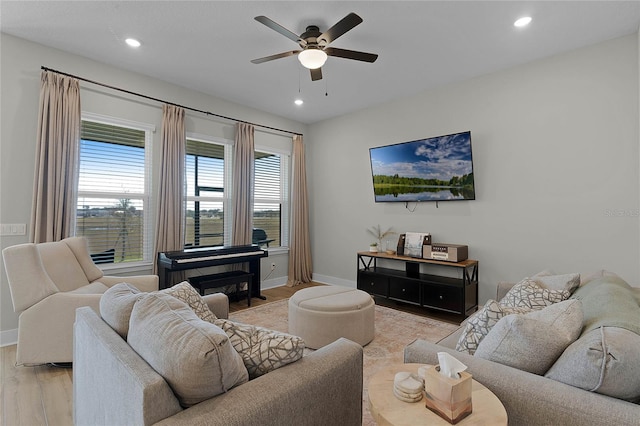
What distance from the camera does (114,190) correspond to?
3719mm

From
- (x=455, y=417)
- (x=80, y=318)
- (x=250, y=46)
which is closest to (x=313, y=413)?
(x=455, y=417)

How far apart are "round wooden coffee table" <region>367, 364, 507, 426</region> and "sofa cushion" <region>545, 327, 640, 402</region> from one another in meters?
0.29

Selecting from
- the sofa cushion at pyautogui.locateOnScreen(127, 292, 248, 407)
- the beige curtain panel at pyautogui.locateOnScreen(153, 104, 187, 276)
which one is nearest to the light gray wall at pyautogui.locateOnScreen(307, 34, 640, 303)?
the beige curtain panel at pyautogui.locateOnScreen(153, 104, 187, 276)

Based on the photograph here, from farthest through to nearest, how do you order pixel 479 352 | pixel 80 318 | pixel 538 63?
pixel 538 63
pixel 80 318
pixel 479 352

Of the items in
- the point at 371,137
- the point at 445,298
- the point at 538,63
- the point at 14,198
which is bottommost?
the point at 445,298

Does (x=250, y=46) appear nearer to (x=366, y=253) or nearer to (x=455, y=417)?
(x=366, y=253)

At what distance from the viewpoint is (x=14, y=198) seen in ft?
10.0

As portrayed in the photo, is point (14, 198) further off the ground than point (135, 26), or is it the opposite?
→ point (135, 26)

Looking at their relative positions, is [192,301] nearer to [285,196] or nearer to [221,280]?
[221,280]

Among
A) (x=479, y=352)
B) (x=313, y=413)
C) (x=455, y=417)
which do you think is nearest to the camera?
(x=455, y=417)

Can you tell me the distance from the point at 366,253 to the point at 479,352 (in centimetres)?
311

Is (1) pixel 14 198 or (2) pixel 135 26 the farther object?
(1) pixel 14 198

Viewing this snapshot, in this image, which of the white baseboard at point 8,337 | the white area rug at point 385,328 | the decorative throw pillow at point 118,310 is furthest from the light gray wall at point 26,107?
the decorative throw pillow at point 118,310

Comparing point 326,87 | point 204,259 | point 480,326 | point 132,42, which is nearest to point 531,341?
point 480,326
